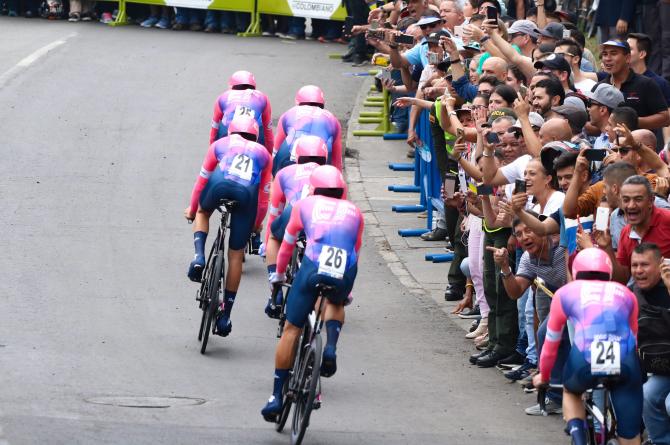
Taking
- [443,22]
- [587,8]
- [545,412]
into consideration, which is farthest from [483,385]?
[587,8]

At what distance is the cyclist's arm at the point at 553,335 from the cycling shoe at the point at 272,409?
2.09m

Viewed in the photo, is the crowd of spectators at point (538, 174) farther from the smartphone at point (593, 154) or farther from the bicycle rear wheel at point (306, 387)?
the bicycle rear wheel at point (306, 387)

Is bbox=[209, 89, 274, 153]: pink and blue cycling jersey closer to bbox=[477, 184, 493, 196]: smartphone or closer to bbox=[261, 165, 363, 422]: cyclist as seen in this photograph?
bbox=[477, 184, 493, 196]: smartphone

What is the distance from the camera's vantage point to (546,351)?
9281mm

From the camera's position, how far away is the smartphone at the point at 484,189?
12.2 m

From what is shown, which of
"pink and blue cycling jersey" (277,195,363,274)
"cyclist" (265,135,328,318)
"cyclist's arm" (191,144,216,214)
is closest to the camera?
"pink and blue cycling jersey" (277,195,363,274)

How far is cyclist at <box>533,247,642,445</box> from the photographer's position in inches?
347

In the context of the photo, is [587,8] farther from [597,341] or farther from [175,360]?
[597,341]

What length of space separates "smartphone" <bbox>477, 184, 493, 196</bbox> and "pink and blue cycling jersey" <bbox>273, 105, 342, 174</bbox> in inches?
106

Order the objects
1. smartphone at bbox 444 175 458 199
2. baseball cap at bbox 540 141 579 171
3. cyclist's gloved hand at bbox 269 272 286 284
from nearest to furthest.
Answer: cyclist's gloved hand at bbox 269 272 286 284 → baseball cap at bbox 540 141 579 171 → smartphone at bbox 444 175 458 199

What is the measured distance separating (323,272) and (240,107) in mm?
5635

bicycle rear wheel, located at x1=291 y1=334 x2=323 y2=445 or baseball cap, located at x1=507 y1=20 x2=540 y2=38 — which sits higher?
baseball cap, located at x1=507 y1=20 x2=540 y2=38

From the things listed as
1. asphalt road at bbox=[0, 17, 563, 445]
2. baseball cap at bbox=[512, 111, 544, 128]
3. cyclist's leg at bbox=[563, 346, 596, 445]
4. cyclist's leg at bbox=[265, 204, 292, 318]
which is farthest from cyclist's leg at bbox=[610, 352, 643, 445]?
cyclist's leg at bbox=[265, 204, 292, 318]

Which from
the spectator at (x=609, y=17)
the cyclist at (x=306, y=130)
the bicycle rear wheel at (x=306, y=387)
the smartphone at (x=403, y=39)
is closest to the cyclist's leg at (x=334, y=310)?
the bicycle rear wheel at (x=306, y=387)
